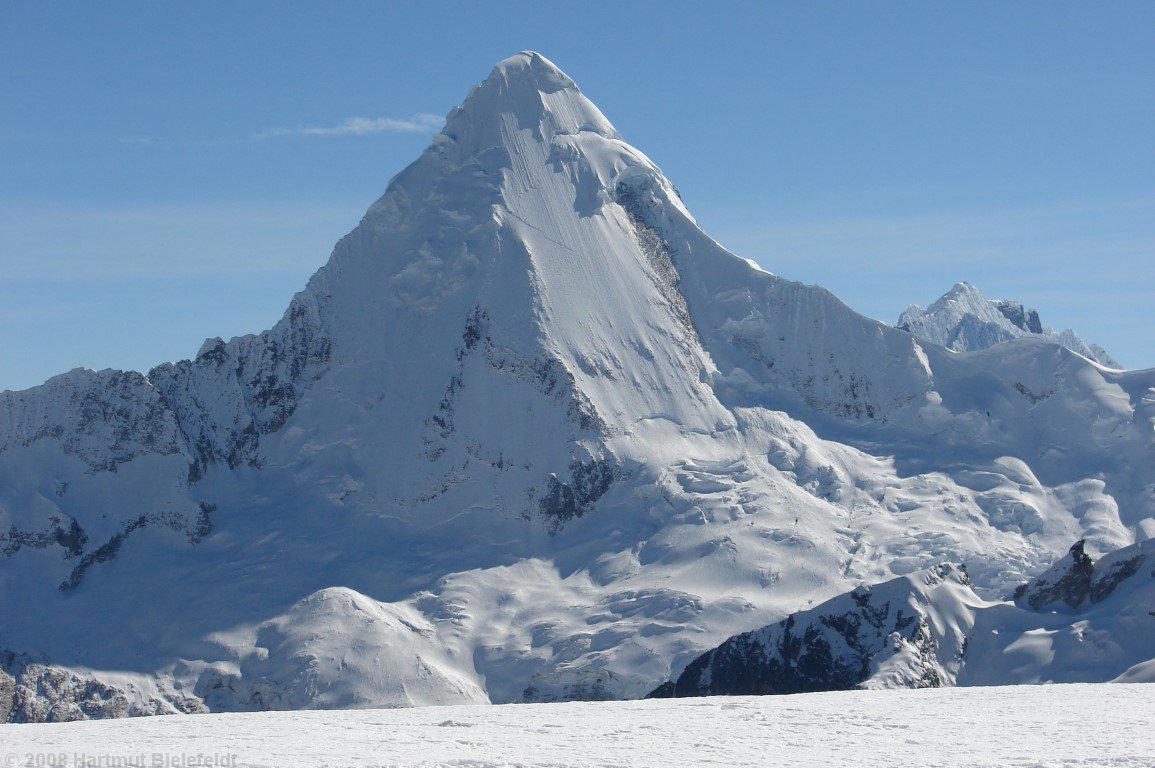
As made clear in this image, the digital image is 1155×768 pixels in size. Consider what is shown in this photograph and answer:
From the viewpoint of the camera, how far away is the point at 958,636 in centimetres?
13875

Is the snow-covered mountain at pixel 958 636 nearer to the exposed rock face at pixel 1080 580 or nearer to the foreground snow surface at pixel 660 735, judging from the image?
the exposed rock face at pixel 1080 580

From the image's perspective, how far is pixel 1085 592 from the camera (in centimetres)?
14038

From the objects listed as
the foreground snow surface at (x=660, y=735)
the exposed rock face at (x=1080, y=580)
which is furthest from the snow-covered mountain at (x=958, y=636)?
the foreground snow surface at (x=660, y=735)

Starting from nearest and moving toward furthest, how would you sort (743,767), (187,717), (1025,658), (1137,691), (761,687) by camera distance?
(743,767) < (187,717) < (1137,691) < (1025,658) < (761,687)

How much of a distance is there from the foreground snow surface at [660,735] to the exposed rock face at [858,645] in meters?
54.0

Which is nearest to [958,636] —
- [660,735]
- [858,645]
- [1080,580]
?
[858,645]

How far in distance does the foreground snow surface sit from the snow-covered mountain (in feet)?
173

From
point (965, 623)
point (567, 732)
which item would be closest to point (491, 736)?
point (567, 732)

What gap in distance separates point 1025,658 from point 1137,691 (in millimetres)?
55032

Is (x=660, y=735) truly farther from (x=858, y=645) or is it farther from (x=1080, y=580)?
(x=1080, y=580)

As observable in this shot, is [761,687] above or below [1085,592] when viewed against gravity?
below

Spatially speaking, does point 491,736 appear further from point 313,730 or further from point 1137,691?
point 1137,691

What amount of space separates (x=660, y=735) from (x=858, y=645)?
7737cm

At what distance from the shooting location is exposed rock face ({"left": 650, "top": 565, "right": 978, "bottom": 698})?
133m
